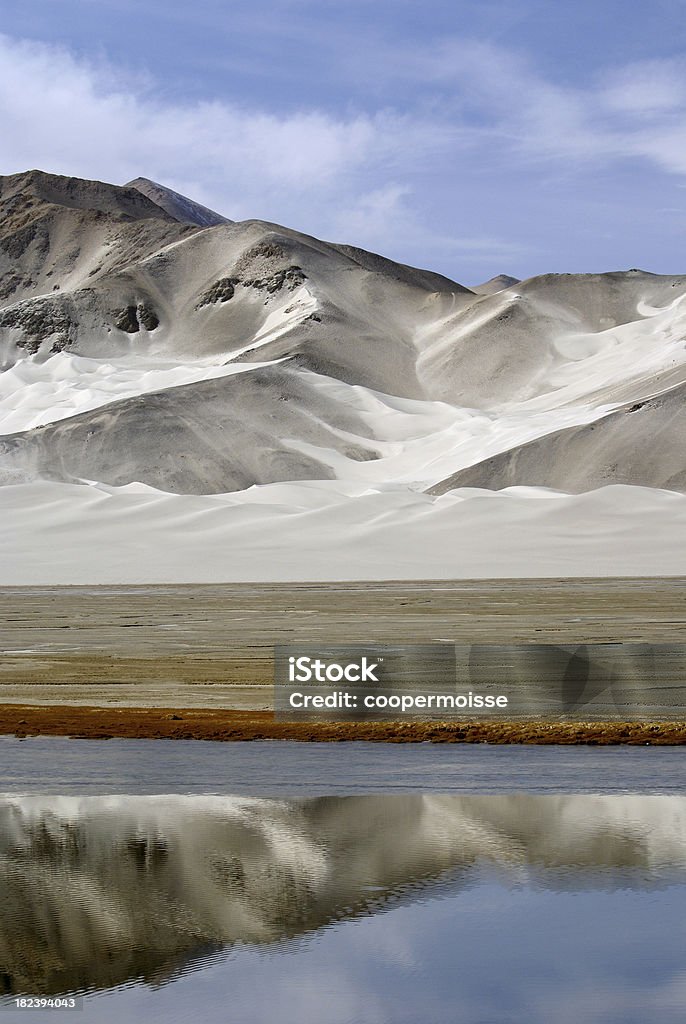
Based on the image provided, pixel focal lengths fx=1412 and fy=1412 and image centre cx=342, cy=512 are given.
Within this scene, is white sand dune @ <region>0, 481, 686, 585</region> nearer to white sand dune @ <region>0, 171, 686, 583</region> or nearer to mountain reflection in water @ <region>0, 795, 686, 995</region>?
white sand dune @ <region>0, 171, 686, 583</region>

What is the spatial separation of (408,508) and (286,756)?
5367 cm

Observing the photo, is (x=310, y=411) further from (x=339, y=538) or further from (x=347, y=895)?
(x=347, y=895)

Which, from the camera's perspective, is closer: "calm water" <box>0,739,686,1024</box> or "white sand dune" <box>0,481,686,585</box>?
"calm water" <box>0,739,686,1024</box>

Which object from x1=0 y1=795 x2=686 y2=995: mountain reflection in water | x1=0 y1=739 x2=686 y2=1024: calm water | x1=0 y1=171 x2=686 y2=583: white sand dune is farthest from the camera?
x1=0 y1=171 x2=686 y2=583: white sand dune

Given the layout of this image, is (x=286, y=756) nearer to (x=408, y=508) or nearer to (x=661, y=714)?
(x=661, y=714)


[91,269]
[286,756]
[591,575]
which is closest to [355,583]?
[591,575]

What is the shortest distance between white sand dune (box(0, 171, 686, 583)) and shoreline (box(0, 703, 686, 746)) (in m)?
35.2

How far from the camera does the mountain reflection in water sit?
19.7 feet

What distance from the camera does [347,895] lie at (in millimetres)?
6711

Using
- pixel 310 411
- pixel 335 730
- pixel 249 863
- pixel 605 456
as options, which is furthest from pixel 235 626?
pixel 310 411

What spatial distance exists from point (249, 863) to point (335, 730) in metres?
5.62

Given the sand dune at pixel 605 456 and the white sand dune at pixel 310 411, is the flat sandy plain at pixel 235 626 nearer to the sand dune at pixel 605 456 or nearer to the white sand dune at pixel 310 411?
the white sand dune at pixel 310 411

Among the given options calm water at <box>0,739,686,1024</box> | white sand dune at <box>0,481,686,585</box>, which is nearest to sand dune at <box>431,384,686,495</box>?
white sand dune at <box>0,481,686,585</box>

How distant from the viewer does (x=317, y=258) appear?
149000mm
